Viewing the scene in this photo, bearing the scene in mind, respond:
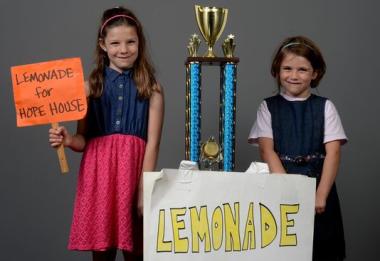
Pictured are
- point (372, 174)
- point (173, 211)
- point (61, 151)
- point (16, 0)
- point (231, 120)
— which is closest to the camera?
point (173, 211)

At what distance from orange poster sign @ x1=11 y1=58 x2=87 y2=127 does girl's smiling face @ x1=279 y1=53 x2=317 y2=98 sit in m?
0.59

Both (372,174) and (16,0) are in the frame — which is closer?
(16,0)

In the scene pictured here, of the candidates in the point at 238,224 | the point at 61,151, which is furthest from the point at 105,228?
the point at 238,224

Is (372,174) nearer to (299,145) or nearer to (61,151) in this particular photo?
(299,145)

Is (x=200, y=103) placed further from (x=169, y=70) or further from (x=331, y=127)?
(x=169, y=70)

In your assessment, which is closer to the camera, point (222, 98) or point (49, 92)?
point (49, 92)

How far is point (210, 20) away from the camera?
1.94 m

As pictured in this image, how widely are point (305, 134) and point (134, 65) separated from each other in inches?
20.1

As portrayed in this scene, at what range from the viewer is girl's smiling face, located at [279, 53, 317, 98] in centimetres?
199

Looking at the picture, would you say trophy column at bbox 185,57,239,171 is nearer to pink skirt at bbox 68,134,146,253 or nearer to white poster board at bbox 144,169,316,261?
pink skirt at bbox 68,134,146,253

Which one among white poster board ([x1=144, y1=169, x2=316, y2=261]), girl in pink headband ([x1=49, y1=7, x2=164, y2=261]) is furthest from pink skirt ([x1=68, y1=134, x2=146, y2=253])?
white poster board ([x1=144, y1=169, x2=316, y2=261])

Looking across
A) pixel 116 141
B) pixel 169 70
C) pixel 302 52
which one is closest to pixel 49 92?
pixel 116 141

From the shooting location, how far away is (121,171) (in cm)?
183

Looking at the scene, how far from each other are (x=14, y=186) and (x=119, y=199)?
3.03ft
